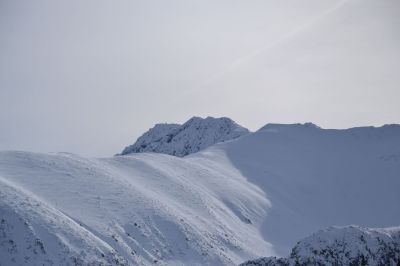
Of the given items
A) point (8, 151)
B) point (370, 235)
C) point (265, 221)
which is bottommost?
point (265, 221)

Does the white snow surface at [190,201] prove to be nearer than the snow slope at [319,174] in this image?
Yes

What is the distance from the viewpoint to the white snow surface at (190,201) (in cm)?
2789

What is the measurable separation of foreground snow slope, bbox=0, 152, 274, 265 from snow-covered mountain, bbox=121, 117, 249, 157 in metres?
77.0

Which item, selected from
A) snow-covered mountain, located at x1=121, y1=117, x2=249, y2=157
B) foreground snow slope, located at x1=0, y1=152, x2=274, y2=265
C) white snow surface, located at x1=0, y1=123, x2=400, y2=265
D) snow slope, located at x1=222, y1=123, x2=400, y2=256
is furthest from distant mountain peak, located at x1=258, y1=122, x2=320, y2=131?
foreground snow slope, located at x1=0, y1=152, x2=274, y2=265

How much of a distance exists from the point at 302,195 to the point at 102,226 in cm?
4457

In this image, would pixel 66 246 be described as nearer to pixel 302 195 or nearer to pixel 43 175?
pixel 43 175

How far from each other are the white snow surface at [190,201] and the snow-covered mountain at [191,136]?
44303mm

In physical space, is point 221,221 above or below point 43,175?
below

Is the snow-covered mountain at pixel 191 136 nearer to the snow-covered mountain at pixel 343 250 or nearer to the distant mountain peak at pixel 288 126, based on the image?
the distant mountain peak at pixel 288 126

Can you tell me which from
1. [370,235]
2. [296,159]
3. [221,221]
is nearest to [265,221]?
[221,221]

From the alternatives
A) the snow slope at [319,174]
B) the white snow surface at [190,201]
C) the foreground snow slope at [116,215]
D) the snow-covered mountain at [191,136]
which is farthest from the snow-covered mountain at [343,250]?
the snow-covered mountain at [191,136]

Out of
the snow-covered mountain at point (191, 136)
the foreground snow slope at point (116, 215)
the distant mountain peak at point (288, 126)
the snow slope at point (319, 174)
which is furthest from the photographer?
the snow-covered mountain at point (191, 136)

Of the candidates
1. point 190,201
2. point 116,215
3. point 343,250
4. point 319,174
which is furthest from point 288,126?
point 343,250

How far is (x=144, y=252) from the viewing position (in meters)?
31.6
